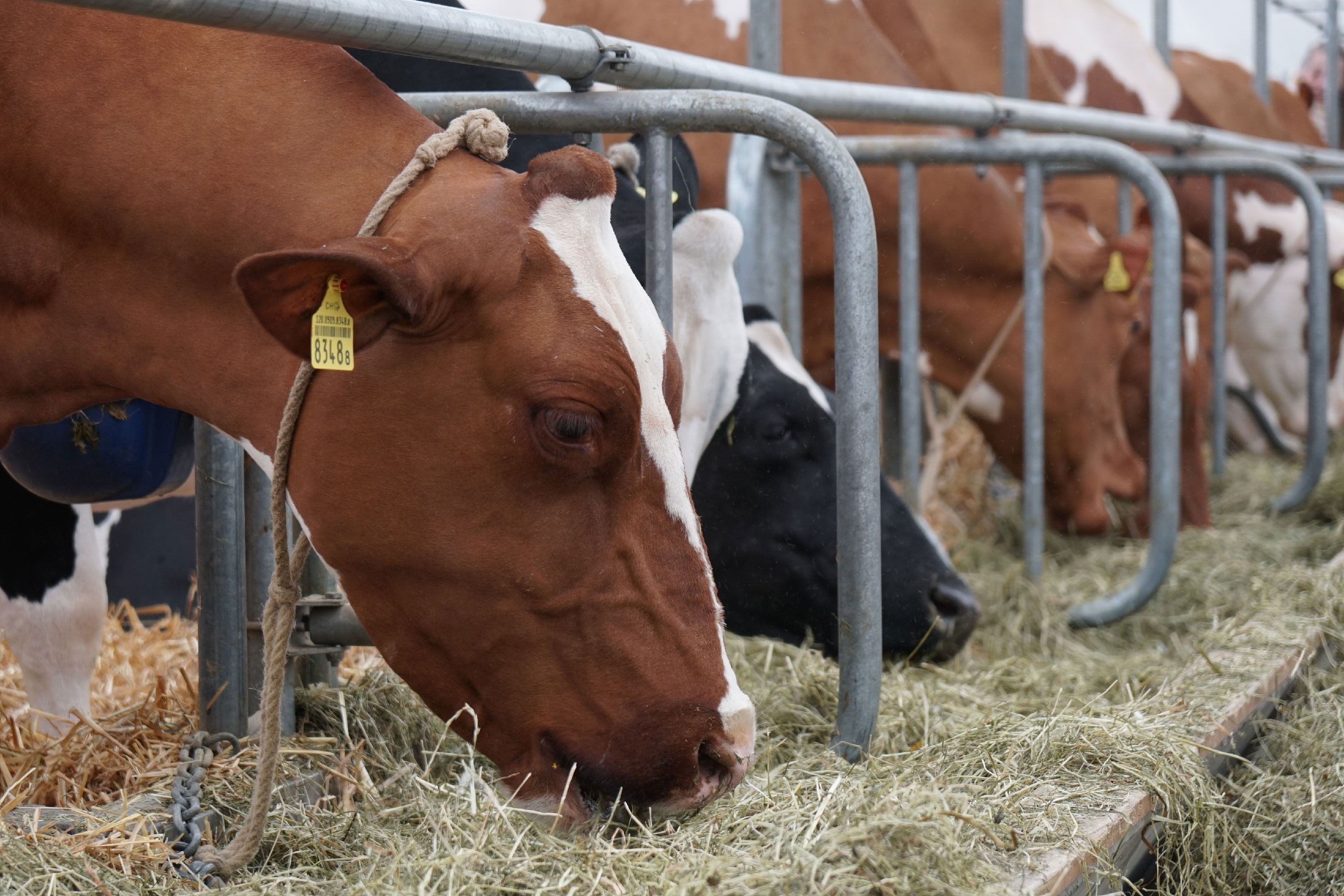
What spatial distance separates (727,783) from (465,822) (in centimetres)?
31

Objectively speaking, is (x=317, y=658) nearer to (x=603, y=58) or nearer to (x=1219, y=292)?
(x=603, y=58)

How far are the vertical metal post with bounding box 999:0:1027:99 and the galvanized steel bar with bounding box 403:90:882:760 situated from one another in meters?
2.89

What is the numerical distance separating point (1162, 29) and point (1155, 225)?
13.4 feet

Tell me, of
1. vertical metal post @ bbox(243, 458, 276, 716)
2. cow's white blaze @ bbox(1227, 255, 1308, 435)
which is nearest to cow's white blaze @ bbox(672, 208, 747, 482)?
vertical metal post @ bbox(243, 458, 276, 716)

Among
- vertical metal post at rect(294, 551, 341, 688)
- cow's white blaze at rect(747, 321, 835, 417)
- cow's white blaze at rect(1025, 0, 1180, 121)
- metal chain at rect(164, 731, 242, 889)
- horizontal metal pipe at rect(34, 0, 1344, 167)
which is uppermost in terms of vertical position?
cow's white blaze at rect(1025, 0, 1180, 121)

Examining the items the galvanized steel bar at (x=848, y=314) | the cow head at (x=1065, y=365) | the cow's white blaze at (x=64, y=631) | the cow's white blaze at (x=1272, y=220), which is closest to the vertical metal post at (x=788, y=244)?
the galvanized steel bar at (x=848, y=314)

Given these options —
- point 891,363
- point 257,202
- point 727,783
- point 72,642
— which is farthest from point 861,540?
point 891,363

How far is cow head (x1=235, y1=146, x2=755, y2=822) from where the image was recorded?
1555mm

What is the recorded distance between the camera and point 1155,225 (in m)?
3.47

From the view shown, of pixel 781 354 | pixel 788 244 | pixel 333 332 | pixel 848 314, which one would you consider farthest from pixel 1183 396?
A: pixel 333 332

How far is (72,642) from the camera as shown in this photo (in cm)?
266

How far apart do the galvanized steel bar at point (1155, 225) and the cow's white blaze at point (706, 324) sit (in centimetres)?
83

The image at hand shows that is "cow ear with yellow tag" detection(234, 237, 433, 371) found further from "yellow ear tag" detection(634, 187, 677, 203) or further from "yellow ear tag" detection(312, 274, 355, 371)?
"yellow ear tag" detection(634, 187, 677, 203)

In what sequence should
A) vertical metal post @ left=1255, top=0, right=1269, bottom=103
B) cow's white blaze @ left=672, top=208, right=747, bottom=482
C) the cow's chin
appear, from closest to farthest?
the cow's chin → cow's white blaze @ left=672, top=208, right=747, bottom=482 → vertical metal post @ left=1255, top=0, right=1269, bottom=103
